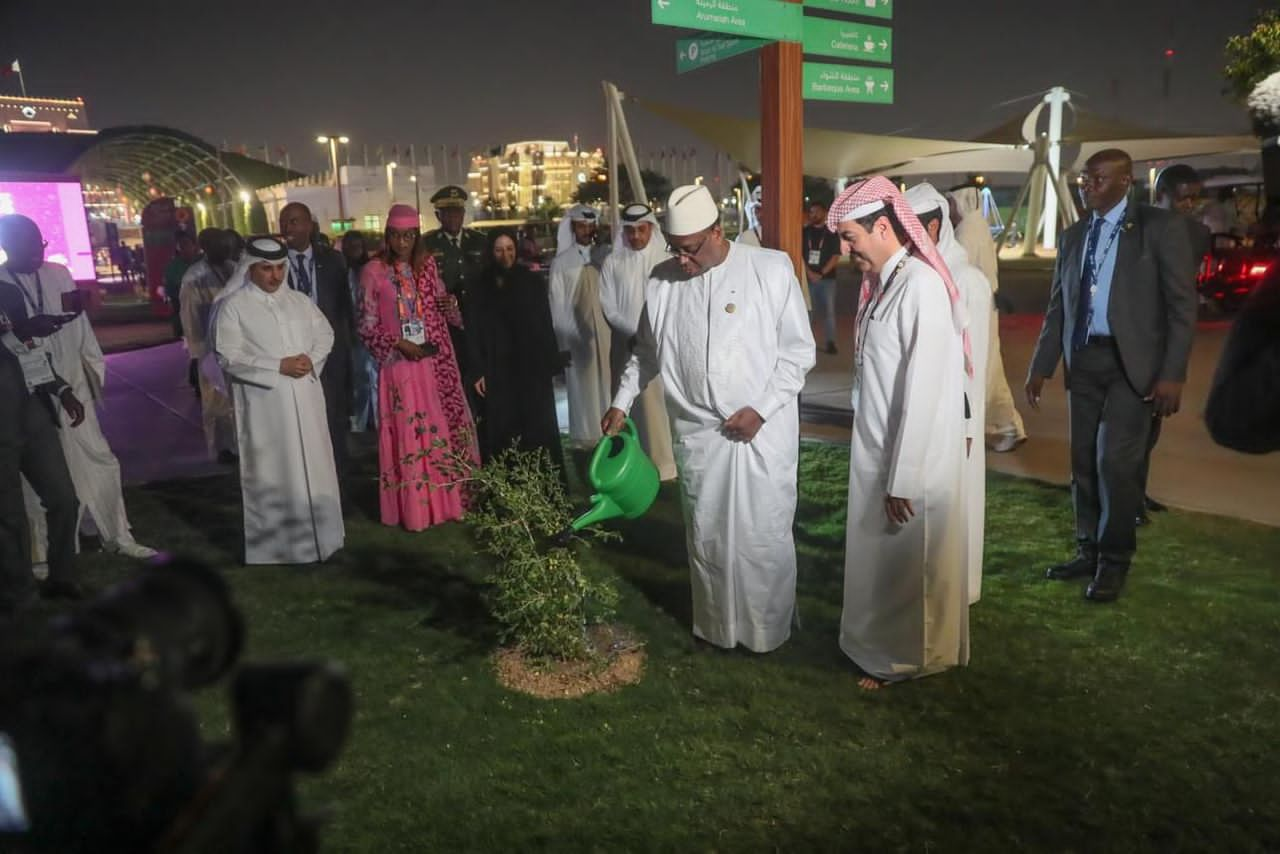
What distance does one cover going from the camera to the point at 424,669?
412 cm

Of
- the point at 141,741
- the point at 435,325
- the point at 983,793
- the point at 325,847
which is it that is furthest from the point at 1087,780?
the point at 435,325

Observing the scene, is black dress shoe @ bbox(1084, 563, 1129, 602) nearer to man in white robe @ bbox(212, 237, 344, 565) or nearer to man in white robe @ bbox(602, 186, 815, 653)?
man in white robe @ bbox(602, 186, 815, 653)

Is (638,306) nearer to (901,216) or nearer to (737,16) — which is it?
(737,16)

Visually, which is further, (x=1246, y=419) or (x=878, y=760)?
(x=878, y=760)

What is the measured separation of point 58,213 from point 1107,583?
24.5m

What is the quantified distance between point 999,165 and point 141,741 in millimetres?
38343

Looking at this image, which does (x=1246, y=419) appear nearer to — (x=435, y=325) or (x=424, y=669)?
(x=424, y=669)

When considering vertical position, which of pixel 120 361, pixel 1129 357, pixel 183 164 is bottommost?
pixel 120 361

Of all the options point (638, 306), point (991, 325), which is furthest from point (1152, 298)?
point (638, 306)

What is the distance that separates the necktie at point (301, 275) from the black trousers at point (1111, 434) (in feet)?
15.3

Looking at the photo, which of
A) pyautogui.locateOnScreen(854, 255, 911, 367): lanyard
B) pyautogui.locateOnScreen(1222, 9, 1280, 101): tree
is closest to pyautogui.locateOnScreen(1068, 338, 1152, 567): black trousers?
pyautogui.locateOnScreen(854, 255, 911, 367): lanyard

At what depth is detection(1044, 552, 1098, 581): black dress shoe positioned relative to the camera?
4785 millimetres

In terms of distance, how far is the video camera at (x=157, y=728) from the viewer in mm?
865

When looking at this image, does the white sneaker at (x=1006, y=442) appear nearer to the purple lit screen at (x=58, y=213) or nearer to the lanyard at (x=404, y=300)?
the lanyard at (x=404, y=300)
